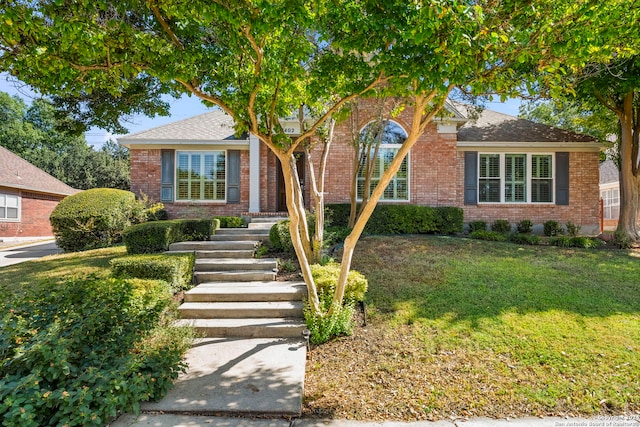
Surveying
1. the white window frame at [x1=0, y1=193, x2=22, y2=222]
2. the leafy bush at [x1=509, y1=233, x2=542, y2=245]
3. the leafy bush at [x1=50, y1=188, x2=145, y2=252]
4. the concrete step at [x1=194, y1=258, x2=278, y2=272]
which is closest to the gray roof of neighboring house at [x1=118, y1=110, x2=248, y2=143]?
the leafy bush at [x1=50, y1=188, x2=145, y2=252]

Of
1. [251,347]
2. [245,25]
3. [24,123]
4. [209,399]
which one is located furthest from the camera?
[24,123]

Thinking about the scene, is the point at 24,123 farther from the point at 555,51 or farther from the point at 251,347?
the point at 555,51

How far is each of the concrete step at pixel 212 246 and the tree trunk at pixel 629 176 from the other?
10.5m

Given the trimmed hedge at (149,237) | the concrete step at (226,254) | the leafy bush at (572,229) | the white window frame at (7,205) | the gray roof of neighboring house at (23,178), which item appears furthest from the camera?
the gray roof of neighboring house at (23,178)

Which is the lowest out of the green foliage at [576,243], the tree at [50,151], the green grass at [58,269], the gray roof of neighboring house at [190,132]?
the green grass at [58,269]

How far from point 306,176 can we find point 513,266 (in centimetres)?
732

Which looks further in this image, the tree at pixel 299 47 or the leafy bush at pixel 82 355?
the tree at pixel 299 47

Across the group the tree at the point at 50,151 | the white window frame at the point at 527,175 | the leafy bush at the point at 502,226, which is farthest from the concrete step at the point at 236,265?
the tree at the point at 50,151

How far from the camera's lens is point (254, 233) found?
8.78 m

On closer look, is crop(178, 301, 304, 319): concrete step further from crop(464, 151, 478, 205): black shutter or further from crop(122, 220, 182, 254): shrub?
crop(464, 151, 478, 205): black shutter

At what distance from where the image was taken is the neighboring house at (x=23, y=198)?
17.6 meters

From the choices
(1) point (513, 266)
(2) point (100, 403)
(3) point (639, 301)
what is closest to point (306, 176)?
(1) point (513, 266)

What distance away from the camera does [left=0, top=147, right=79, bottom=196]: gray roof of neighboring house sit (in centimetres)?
1775

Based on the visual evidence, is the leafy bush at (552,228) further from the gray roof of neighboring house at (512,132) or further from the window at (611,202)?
the window at (611,202)
